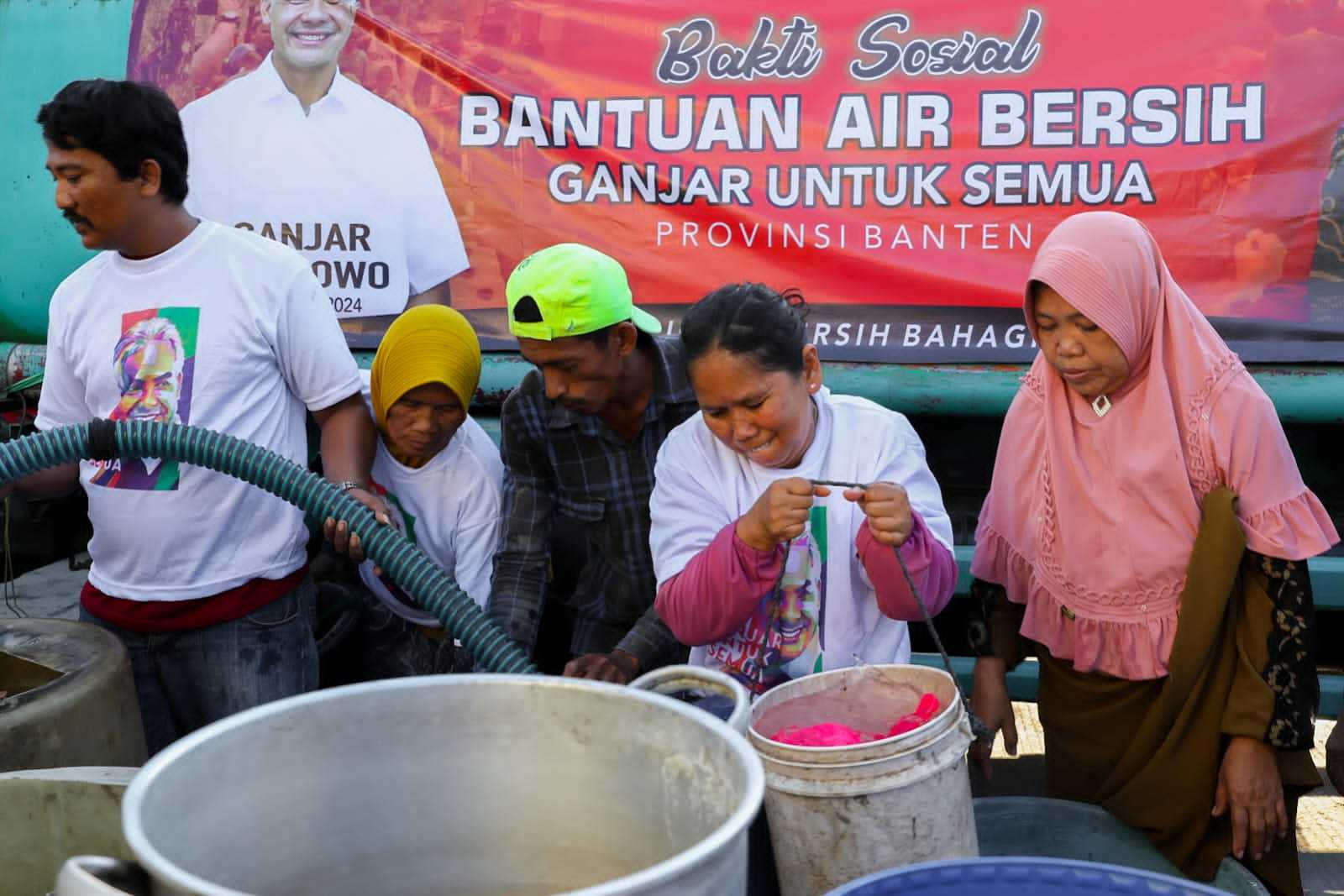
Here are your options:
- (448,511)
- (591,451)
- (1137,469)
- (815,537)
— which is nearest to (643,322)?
(591,451)

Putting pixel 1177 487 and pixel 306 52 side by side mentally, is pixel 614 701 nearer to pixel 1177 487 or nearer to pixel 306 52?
pixel 1177 487

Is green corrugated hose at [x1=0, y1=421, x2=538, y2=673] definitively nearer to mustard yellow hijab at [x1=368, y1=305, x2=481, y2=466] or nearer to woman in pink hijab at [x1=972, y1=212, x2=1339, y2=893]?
mustard yellow hijab at [x1=368, y1=305, x2=481, y2=466]

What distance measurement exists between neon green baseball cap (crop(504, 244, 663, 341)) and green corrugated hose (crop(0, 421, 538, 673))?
0.58 m

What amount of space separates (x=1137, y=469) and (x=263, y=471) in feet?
4.69

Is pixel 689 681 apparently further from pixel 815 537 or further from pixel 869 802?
pixel 815 537

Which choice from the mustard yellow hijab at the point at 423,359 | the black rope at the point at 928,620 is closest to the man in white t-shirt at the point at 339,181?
the mustard yellow hijab at the point at 423,359

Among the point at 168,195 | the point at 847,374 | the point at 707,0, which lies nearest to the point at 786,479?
the point at 168,195

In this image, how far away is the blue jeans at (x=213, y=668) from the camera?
7.73 ft

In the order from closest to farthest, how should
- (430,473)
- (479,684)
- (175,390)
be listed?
1. (479,684)
2. (175,390)
3. (430,473)

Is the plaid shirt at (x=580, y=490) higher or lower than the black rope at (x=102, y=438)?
lower

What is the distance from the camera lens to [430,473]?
277 cm

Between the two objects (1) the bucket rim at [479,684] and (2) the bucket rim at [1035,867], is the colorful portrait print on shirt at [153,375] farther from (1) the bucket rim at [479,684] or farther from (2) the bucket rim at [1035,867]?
(2) the bucket rim at [1035,867]

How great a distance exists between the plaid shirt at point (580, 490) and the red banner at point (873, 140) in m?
1.15

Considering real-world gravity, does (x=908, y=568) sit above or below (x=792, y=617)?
above
